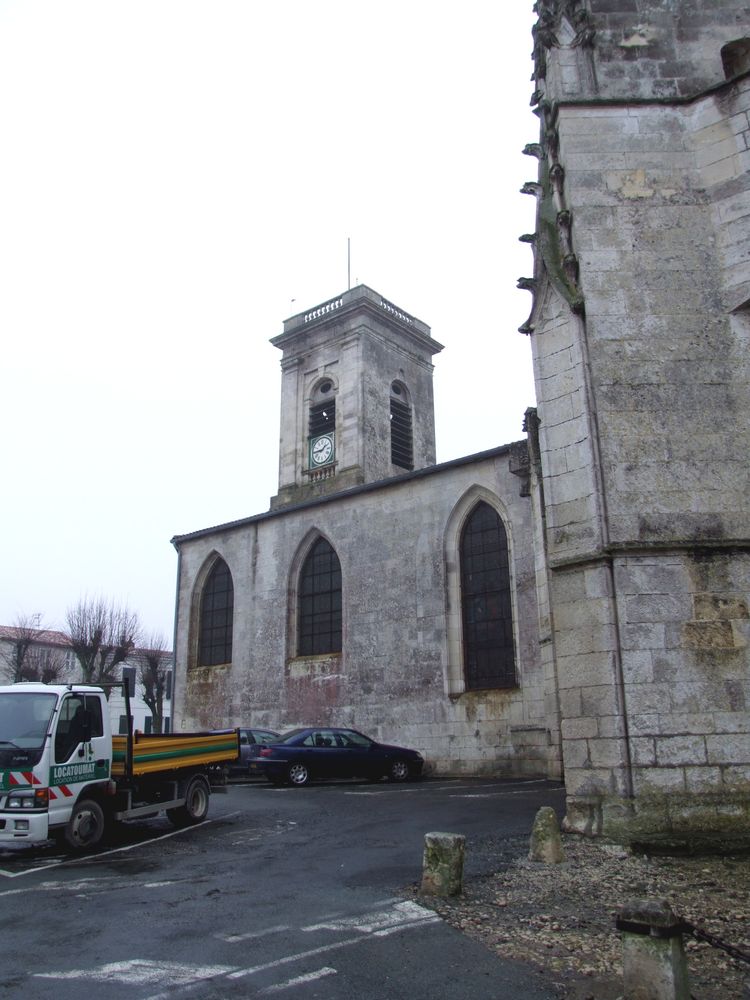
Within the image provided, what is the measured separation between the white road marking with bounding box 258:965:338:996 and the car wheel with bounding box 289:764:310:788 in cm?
1341

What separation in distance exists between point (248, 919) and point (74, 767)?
13.9 ft

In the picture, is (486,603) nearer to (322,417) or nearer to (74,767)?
(74,767)

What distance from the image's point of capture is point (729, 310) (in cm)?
891

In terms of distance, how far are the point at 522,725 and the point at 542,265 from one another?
1244 cm

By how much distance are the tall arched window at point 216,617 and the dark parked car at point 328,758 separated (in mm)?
8951

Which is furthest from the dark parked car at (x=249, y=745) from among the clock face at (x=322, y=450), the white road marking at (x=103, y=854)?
the clock face at (x=322, y=450)

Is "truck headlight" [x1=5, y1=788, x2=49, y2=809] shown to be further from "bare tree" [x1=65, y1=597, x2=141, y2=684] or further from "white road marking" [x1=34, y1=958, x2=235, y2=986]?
"bare tree" [x1=65, y1=597, x2=141, y2=684]

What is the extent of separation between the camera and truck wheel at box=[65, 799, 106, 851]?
9.03 metres

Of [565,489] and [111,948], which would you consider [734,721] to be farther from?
[111,948]

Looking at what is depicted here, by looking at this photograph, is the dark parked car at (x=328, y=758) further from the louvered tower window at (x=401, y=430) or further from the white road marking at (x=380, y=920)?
the louvered tower window at (x=401, y=430)

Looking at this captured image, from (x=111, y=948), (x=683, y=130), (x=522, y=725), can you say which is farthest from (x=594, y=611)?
(x=522, y=725)

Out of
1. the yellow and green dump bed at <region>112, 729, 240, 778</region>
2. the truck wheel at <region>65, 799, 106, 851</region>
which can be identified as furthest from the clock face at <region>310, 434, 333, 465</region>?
the truck wheel at <region>65, 799, 106, 851</region>

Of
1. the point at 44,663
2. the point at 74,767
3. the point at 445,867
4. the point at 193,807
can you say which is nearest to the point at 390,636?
the point at 193,807

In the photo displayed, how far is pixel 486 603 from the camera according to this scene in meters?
20.8
